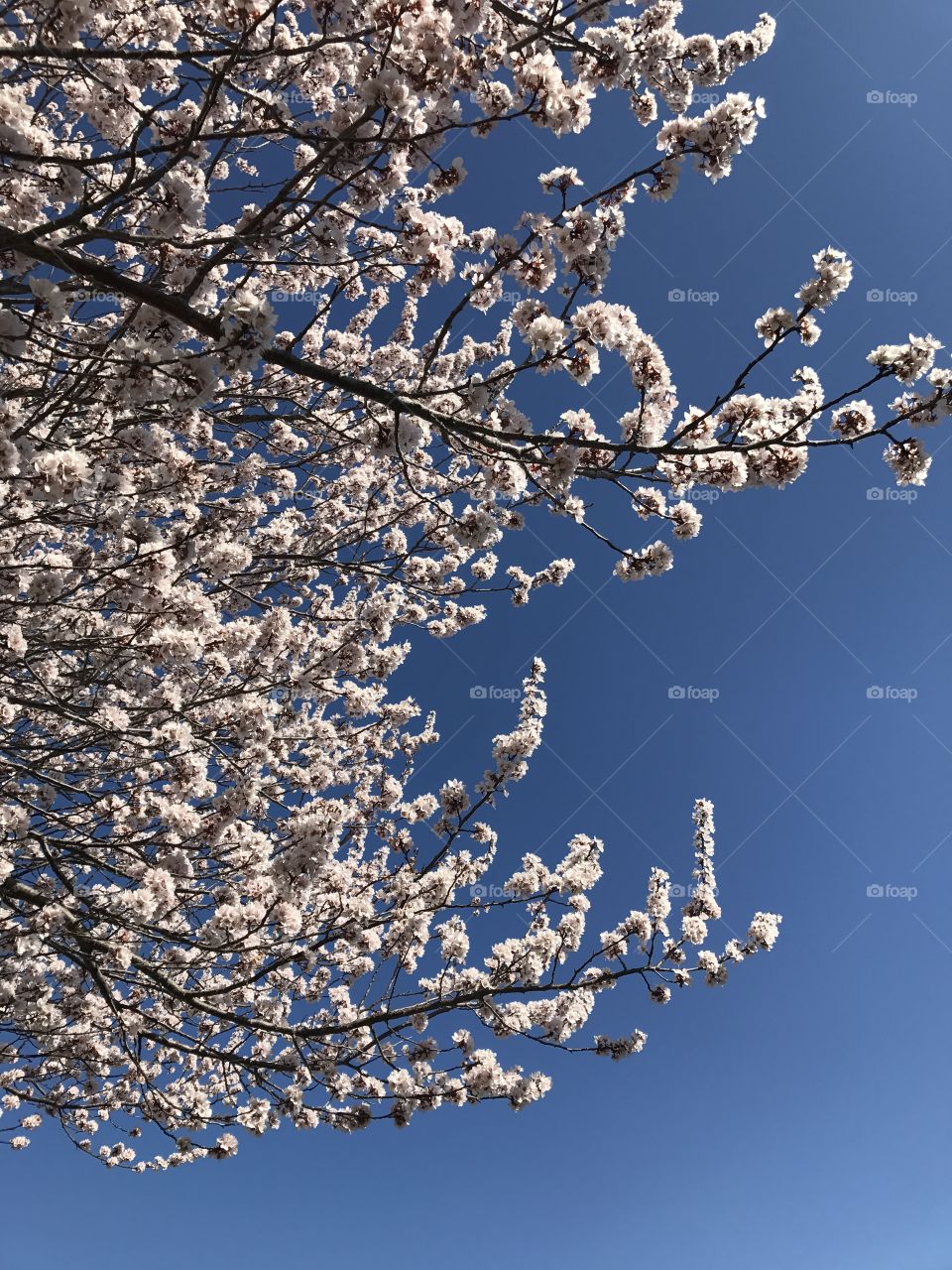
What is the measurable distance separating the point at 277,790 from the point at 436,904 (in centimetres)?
200

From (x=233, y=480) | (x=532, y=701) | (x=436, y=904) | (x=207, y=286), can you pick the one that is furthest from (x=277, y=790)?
(x=207, y=286)

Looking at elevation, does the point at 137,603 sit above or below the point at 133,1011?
above

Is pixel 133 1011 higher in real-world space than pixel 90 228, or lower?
lower

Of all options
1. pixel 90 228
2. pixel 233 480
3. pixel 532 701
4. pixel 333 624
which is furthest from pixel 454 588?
pixel 90 228

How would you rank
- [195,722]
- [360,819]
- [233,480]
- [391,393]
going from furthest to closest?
1. [360,819]
2. [233,480]
3. [195,722]
4. [391,393]

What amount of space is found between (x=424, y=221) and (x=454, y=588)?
3.03 metres

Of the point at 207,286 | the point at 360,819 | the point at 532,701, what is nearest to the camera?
the point at 207,286

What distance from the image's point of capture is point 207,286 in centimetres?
413

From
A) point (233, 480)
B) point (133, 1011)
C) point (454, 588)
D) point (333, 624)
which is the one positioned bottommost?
point (133, 1011)

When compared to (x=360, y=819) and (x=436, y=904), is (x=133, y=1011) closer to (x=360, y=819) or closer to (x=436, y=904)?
(x=436, y=904)

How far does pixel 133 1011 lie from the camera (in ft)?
17.0

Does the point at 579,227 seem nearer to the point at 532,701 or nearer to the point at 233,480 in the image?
the point at 532,701

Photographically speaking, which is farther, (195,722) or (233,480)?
(233,480)

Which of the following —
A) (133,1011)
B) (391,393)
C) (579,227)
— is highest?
(579,227)
